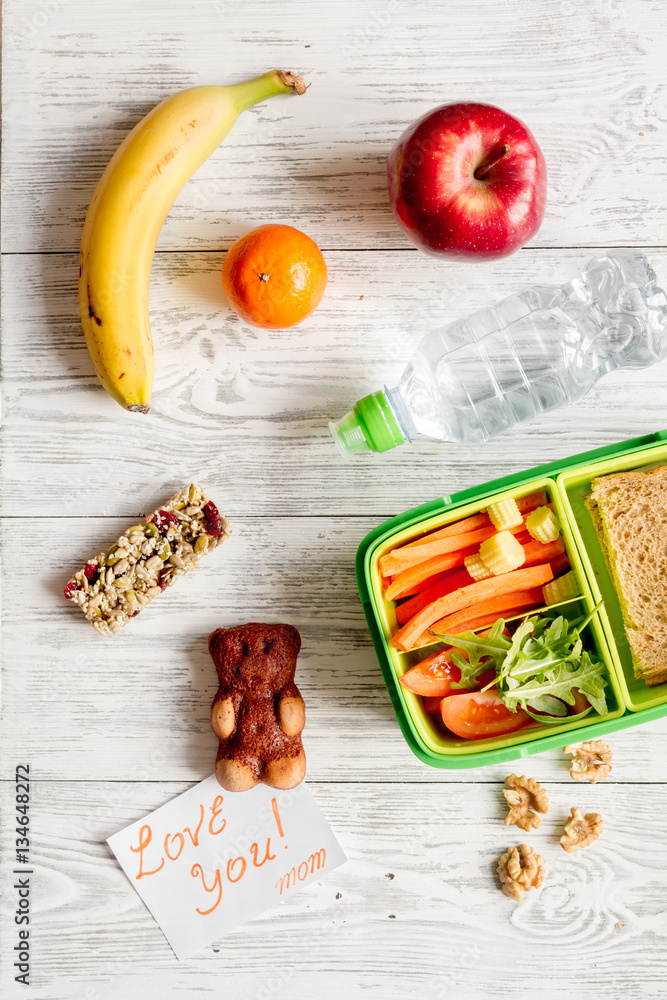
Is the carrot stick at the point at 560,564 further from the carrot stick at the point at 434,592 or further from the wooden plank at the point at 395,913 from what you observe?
the wooden plank at the point at 395,913

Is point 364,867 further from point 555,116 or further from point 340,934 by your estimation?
point 555,116

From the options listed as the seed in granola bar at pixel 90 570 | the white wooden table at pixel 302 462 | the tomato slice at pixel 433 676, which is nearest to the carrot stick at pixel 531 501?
the white wooden table at pixel 302 462

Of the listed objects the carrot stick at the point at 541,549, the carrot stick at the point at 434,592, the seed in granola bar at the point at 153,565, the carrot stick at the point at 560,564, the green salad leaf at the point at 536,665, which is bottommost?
the green salad leaf at the point at 536,665

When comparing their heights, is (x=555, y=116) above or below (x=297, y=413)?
above

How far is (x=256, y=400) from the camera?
0.98 m

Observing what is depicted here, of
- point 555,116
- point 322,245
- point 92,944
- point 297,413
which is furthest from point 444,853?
point 555,116

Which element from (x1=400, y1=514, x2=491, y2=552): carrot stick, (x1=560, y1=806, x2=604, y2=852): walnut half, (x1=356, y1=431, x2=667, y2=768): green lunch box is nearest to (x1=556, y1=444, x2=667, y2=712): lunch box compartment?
(x1=356, y1=431, x2=667, y2=768): green lunch box

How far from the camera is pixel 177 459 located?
99 centimetres

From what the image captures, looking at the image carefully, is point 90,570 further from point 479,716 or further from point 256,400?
point 479,716

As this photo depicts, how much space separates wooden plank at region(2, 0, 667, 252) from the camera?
38.0 inches

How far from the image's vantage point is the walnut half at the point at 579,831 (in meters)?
0.97

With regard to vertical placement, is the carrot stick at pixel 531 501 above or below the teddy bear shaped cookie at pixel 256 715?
above

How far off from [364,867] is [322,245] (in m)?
0.90

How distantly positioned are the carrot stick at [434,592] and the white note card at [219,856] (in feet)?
1.02
